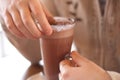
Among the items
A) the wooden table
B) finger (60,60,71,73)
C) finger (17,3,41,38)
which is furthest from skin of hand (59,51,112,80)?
the wooden table

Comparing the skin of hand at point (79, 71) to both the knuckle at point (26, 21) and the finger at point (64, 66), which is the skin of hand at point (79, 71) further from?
the knuckle at point (26, 21)

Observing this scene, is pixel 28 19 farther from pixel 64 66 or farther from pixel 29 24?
pixel 64 66

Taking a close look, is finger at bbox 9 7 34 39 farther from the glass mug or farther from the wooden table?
the wooden table

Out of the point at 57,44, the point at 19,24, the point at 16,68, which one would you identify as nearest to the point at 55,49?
the point at 57,44

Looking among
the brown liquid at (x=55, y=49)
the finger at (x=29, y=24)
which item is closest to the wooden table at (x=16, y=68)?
the brown liquid at (x=55, y=49)

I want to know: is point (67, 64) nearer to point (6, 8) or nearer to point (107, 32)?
point (6, 8)

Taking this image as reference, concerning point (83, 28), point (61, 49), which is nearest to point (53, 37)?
point (61, 49)
